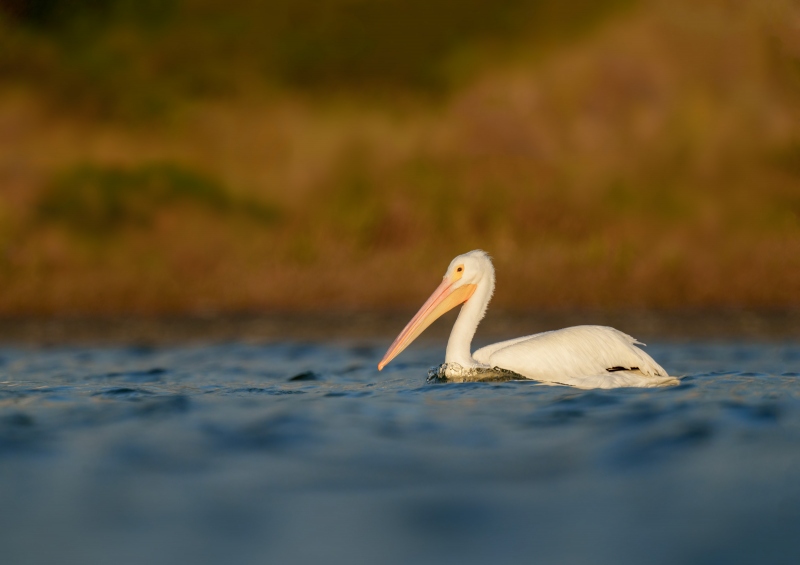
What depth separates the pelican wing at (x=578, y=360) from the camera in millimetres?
7871

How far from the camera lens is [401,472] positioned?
520 centimetres

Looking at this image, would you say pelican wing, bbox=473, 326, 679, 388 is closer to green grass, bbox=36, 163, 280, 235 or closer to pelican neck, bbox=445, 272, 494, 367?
pelican neck, bbox=445, 272, 494, 367

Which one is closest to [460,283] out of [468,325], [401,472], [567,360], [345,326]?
[468,325]

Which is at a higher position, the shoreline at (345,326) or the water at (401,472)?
the shoreline at (345,326)

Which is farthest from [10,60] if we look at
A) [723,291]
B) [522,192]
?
[723,291]

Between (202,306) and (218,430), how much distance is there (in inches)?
403

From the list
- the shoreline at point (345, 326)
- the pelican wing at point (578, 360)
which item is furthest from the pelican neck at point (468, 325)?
the shoreline at point (345, 326)

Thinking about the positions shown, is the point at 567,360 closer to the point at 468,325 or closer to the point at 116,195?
the point at 468,325

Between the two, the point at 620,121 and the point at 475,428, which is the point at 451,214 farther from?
the point at 475,428

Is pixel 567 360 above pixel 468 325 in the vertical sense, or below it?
below

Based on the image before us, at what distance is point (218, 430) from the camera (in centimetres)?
636

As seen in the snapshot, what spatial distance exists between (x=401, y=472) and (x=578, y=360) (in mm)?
3059

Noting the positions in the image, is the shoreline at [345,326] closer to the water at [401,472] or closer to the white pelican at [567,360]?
the white pelican at [567,360]

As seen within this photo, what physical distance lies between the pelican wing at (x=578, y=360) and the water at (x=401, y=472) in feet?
0.71
